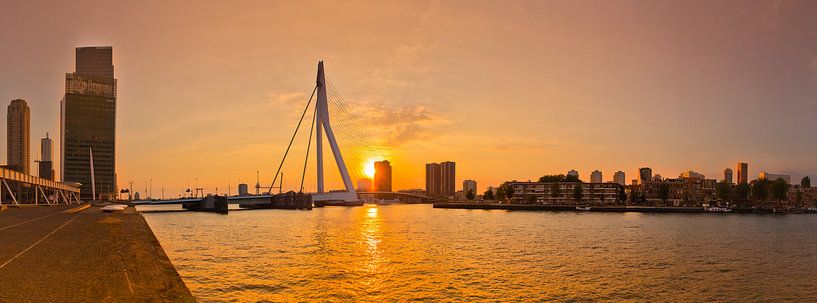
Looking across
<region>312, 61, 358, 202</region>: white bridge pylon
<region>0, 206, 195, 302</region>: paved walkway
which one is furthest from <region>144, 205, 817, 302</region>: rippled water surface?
<region>312, 61, 358, 202</region>: white bridge pylon

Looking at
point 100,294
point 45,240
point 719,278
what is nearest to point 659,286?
point 719,278

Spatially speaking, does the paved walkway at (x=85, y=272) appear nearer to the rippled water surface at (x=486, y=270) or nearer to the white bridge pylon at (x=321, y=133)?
the rippled water surface at (x=486, y=270)

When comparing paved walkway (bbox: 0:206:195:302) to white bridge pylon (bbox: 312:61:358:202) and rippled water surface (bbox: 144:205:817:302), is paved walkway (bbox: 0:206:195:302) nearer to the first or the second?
rippled water surface (bbox: 144:205:817:302)

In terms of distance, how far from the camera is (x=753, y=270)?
39219 mm

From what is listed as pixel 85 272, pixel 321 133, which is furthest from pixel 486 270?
pixel 321 133

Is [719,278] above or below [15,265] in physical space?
below

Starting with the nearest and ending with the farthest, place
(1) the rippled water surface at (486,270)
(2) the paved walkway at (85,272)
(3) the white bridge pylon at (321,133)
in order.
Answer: (2) the paved walkway at (85,272) → (1) the rippled water surface at (486,270) → (3) the white bridge pylon at (321,133)

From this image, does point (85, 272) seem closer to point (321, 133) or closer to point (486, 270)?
point (486, 270)

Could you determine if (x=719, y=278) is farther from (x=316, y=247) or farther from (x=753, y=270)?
(x=316, y=247)

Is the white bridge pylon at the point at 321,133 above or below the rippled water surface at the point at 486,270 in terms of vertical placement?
above

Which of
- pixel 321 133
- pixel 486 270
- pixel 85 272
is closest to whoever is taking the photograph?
pixel 85 272

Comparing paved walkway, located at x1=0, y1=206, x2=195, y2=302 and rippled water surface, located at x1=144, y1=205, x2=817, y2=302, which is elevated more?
paved walkway, located at x1=0, y1=206, x2=195, y2=302

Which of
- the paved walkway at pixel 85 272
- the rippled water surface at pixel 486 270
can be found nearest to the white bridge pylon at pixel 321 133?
the rippled water surface at pixel 486 270

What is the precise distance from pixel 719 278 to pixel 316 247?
104 ft
